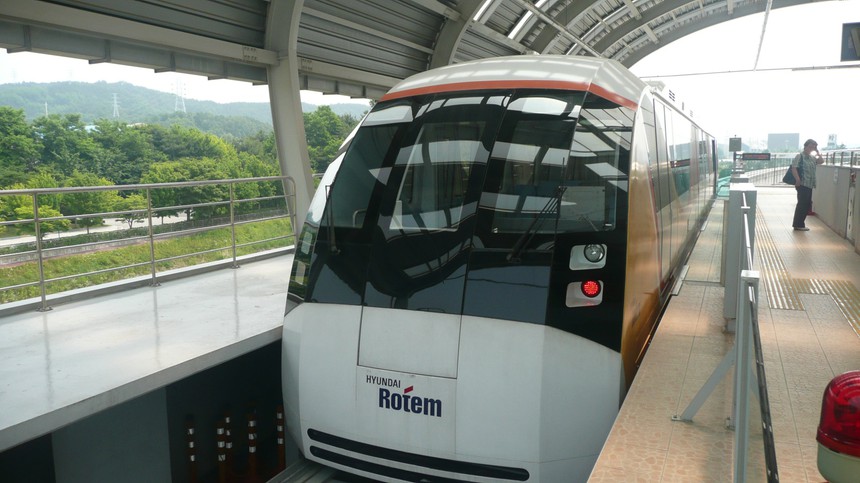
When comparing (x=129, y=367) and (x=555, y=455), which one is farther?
(x=129, y=367)

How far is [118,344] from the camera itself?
212 inches

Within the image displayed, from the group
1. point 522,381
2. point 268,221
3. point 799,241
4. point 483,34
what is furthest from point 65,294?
point 483,34

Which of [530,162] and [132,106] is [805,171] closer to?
[530,162]

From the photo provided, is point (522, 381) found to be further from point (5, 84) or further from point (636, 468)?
point (5, 84)

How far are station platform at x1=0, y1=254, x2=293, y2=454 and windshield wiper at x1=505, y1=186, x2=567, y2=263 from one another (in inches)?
98.0

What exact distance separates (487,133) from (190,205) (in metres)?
4.47

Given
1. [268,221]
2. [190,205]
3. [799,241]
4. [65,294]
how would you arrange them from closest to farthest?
[65,294]
[190,205]
[268,221]
[799,241]

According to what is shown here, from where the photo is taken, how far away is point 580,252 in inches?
169

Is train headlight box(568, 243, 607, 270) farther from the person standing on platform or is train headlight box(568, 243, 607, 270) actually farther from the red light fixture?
the person standing on platform

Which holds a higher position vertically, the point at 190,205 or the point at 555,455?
the point at 190,205

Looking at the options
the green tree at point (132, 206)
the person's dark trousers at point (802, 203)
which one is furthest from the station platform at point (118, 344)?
the person's dark trousers at point (802, 203)

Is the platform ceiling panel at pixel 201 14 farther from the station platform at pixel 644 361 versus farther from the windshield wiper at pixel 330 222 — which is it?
the windshield wiper at pixel 330 222

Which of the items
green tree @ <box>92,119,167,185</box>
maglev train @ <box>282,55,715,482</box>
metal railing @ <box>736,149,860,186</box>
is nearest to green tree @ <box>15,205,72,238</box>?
green tree @ <box>92,119,167,185</box>

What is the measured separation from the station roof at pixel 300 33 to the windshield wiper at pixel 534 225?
5429 millimetres
